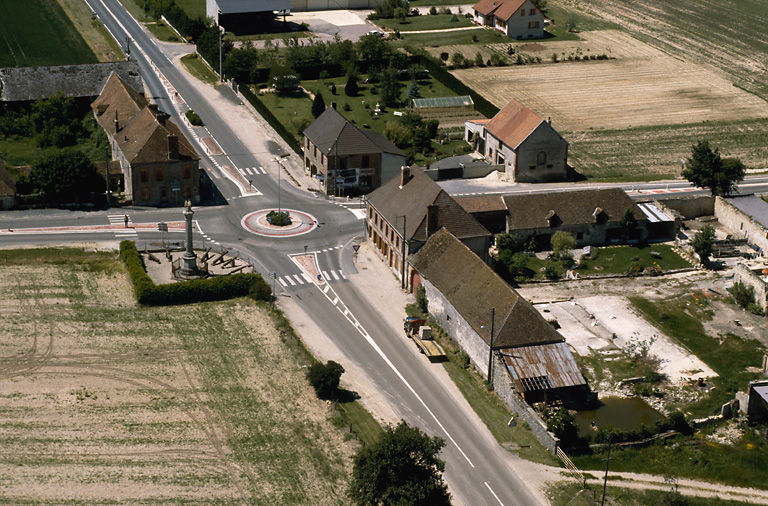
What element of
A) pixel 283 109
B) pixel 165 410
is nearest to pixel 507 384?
pixel 165 410

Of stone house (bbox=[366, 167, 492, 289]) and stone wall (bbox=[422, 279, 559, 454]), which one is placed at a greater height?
stone house (bbox=[366, 167, 492, 289])

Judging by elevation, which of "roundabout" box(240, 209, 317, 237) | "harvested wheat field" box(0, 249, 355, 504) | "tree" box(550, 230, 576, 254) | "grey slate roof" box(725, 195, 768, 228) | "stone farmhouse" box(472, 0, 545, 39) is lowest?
"harvested wheat field" box(0, 249, 355, 504)

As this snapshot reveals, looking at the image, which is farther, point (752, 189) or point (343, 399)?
point (752, 189)

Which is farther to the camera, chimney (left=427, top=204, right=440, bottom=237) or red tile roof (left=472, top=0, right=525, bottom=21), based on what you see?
red tile roof (left=472, top=0, right=525, bottom=21)

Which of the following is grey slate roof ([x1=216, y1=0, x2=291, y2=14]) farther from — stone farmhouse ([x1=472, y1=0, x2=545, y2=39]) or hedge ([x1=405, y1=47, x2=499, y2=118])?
stone farmhouse ([x1=472, y1=0, x2=545, y2=39])

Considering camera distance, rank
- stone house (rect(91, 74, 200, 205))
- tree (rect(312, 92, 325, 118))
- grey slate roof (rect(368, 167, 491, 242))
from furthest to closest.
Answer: tree (rect(312, 92, 325, 118)) → stone house (rect(91, 74, 200, 205)) → grey slate roof (rect(368, 167, 491, 242))

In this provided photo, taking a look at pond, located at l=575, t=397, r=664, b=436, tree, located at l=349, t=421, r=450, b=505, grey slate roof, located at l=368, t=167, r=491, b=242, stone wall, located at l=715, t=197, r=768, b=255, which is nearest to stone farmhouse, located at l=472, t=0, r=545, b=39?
stone wall, located at l=715, t=197, r=768, b=255

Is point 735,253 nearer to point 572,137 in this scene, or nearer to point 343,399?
point 572,137

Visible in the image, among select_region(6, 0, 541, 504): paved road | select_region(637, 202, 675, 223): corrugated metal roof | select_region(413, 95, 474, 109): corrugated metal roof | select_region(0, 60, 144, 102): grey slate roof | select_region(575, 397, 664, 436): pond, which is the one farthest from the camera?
select_region(413, 95, 474, 109): corrugated metal roof
